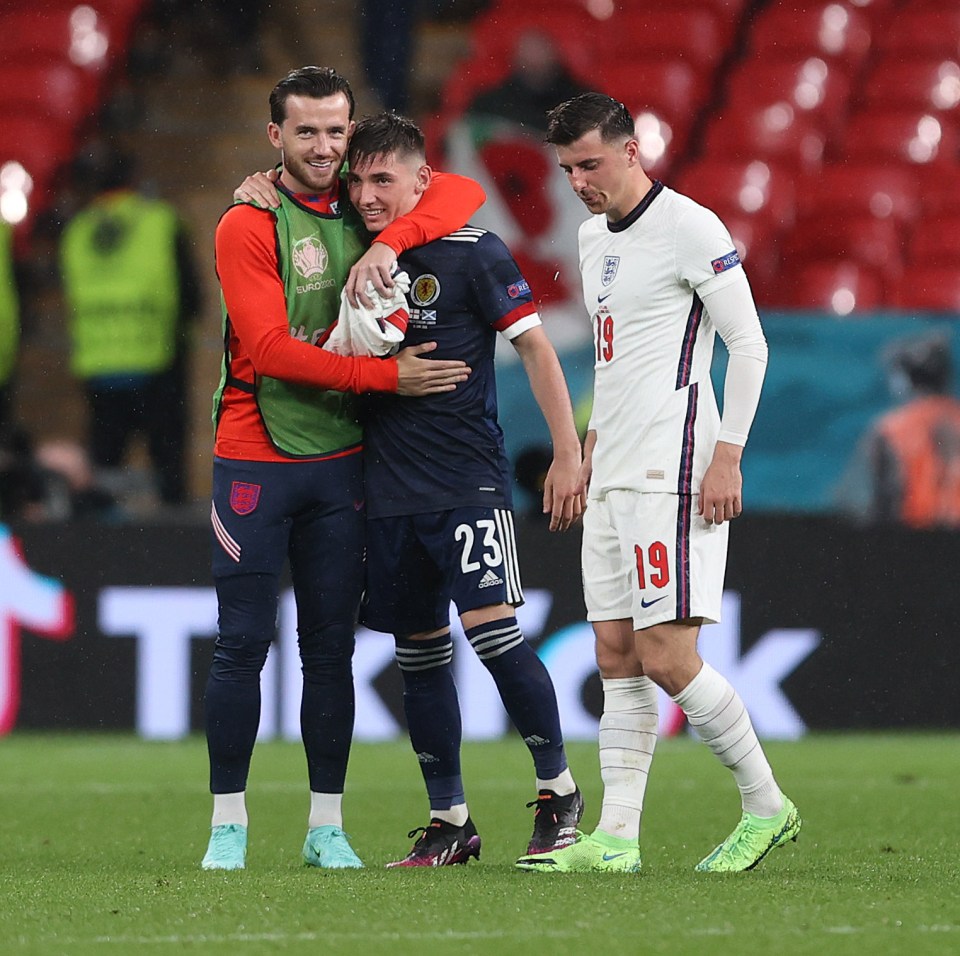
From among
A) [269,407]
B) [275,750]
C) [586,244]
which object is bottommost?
[275,750]

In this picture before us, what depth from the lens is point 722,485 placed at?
402 cm

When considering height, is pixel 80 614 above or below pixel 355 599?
below

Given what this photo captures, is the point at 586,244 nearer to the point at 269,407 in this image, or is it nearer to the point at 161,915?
the point at 269,407

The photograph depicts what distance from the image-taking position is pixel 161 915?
3461 mm

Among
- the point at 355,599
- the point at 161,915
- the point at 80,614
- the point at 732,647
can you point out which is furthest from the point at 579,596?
the point at 161,915

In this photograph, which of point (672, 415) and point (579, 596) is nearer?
point (672, 415)

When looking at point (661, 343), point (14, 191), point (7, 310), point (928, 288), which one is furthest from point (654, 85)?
point (661, 343)

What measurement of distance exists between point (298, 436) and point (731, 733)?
3.95 ft

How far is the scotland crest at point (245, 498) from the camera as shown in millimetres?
4234

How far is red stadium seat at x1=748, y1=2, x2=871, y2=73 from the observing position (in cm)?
1096

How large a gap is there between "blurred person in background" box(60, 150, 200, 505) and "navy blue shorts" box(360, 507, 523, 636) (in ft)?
14.5

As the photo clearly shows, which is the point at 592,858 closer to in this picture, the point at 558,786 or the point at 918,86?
the point at 558,786

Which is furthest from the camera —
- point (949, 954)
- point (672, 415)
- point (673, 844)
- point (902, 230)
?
point (902, 230)

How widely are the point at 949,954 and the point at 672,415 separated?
1.43 metres
